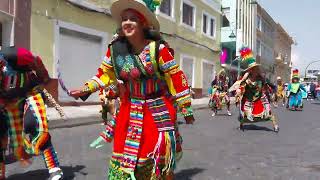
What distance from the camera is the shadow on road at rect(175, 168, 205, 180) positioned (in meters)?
5.37

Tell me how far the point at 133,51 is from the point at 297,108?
61.3 ft

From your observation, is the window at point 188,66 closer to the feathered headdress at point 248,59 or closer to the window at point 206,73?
the window at point 206,73

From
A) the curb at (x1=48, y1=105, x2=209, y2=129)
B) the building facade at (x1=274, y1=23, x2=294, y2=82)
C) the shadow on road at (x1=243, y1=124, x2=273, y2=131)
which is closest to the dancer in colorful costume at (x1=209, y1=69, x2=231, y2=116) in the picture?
the shadow on road at (x1=243, y1=124, x2=273, y2=131)

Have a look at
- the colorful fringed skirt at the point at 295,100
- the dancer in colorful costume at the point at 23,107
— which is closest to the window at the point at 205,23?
the colorful fringed skirt at the point at 295,100

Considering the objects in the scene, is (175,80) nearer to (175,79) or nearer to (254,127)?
(175,79)

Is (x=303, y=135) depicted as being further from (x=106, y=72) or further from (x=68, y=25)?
(x=68, y=25)

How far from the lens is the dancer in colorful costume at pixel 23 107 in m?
4.49

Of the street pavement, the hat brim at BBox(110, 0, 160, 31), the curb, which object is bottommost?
the street pavement

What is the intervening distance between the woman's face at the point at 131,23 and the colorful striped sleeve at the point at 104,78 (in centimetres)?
29

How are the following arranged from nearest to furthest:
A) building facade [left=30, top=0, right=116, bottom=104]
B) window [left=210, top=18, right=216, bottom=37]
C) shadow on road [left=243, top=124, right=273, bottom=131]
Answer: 1. shadow on road [left=243, top=124, right=273, bottom=131]
2. building facade [left=30, top=0, right=116, bottom=104]
3. window [left=210, top=18, right=216, bottom=37]

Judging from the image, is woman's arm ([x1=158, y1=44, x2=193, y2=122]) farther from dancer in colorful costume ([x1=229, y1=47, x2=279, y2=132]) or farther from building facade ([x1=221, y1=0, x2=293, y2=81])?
building facade ([x1=221, y1=0, x2=293, y2=81])

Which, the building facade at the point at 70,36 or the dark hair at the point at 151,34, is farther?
the building facade at the point at 70,36

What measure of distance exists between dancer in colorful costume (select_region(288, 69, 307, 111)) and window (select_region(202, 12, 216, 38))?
11.9m

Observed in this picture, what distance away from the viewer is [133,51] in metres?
3.52
